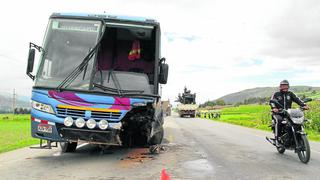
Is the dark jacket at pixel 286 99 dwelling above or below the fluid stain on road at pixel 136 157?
→ above

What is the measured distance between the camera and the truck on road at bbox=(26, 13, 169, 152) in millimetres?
9148

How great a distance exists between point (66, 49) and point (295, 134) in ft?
19.7

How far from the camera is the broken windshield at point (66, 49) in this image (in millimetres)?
9555

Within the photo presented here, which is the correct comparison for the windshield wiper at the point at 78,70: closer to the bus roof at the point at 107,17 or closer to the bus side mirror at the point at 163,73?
the bus roof at the point at 107,17

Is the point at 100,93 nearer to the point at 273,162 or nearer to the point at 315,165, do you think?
the point at 273,162

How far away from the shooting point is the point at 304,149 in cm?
962

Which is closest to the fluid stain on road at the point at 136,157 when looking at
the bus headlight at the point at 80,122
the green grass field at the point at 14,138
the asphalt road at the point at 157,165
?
the asphalt road at the point at 157,165

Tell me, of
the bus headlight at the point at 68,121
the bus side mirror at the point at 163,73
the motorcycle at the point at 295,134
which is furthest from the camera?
the bus side mirror at the point at 163,73

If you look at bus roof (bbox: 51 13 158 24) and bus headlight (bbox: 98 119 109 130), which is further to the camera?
bus roof (bbox: 51 13 158 24)

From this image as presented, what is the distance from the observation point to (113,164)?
9.27 m

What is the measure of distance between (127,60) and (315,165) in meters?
5.74

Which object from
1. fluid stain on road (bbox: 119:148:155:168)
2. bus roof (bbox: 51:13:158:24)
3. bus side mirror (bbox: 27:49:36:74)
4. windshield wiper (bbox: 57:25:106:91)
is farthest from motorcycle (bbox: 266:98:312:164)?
bus side mirror (bbox: 27:49:36:74)

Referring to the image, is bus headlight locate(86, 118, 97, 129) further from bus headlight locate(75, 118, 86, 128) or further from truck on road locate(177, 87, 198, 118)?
truck on road locate(177, 87, 198, 118)

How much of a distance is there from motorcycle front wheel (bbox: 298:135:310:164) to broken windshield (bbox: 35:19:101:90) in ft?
17.3
